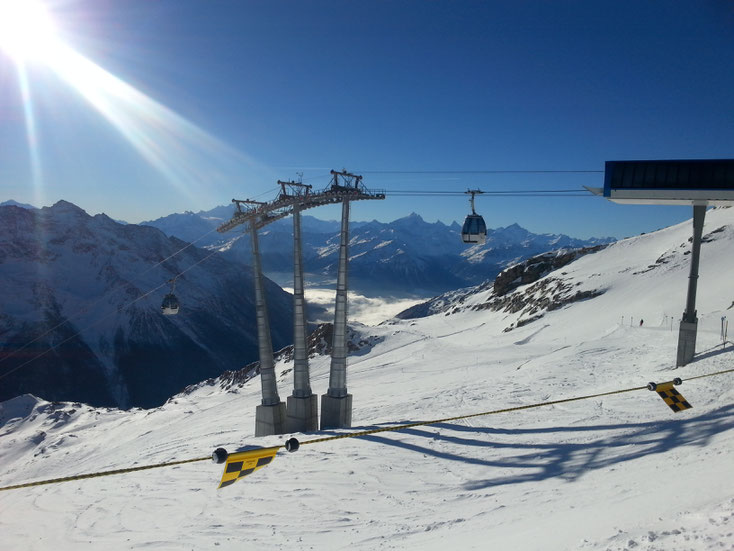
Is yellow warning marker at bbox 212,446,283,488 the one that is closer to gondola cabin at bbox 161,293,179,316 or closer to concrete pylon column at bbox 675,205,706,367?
gondola cabin at bbox 161,293,179,316

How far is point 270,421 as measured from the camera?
66.0ft

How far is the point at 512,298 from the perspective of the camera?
78.2m

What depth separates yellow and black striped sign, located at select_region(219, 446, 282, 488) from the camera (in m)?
9.21

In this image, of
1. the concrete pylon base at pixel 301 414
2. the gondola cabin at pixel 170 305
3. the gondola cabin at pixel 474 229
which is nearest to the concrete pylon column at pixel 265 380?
the concrete pylon base at pixel 301 414

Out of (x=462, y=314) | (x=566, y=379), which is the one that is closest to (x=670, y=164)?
(x=566, y=379)

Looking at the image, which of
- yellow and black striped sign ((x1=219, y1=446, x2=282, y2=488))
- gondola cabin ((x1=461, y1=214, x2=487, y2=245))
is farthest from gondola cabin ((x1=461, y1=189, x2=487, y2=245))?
yellow and black striped sign ((x1=219, y1=446, x2=282, y2=488))

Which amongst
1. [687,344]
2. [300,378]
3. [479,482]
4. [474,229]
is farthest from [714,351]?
[300,378]

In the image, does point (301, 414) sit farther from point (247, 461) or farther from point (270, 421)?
point (247, 461)

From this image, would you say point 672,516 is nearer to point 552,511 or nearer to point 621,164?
point 552,511

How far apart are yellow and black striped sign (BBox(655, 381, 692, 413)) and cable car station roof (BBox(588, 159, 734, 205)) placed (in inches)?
273

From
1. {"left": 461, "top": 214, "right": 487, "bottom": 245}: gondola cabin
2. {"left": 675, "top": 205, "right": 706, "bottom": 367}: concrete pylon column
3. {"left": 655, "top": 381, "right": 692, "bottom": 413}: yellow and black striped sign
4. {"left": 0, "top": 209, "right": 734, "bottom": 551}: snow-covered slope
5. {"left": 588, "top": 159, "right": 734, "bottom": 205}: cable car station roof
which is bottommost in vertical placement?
{"left": 0, "top": 209, "right": 734, "bottom": 551}: snow-covered slope

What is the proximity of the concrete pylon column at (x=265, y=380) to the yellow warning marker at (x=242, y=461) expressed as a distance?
1075 cm

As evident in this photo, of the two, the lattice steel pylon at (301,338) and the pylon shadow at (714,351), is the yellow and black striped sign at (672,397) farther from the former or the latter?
the lattice steel pylon at (301,338)

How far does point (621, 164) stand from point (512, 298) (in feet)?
207
